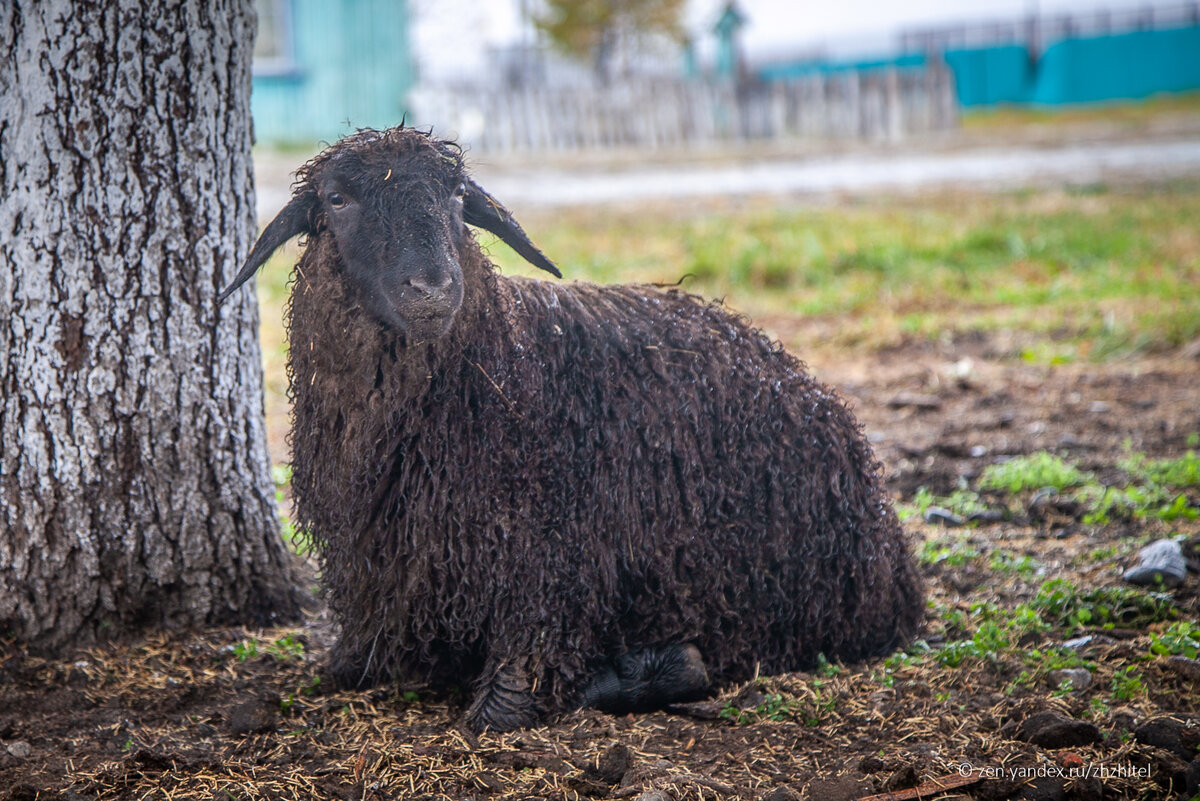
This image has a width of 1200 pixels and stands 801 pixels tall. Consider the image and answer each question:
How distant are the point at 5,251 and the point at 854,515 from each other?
3.15 metres

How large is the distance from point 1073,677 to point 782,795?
1.30 meters

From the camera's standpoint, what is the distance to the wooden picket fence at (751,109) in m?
23.8

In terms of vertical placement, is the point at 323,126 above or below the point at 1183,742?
above

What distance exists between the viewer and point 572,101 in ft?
77.6

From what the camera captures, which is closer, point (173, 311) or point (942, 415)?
point (173, 311)

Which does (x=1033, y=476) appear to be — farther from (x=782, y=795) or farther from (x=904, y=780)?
(x=782, y=795)

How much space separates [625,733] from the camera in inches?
125

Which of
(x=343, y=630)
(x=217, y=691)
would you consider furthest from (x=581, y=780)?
(x=217, y=691)

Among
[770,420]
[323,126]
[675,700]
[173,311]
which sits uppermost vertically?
[323,126]

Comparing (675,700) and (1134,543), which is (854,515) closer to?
(675,700)

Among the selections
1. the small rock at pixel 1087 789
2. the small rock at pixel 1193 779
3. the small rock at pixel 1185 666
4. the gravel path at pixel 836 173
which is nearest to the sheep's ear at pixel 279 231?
the small rock at pixel 1087 789

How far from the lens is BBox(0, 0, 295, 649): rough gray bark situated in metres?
3.53

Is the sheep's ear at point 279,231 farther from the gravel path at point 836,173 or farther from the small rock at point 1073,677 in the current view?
the gravel path at point 836,173

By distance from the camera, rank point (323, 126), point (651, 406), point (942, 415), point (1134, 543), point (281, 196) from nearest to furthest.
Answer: point (651, 406) < point (1134, 543) < point (942, 415) < point (281, 196) < point (323, 126)
